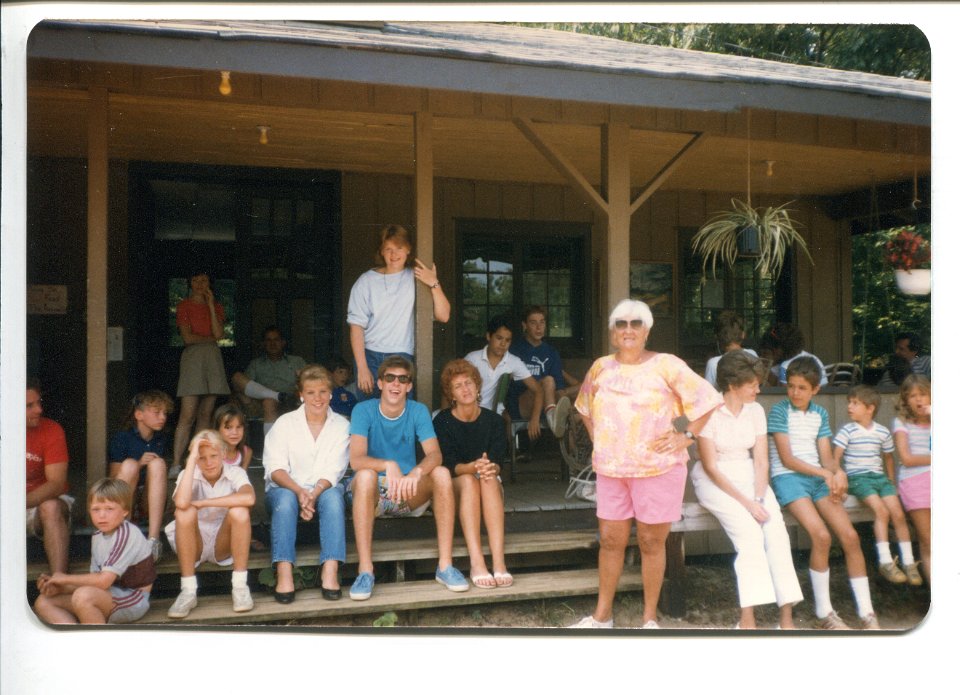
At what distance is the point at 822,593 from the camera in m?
4.24

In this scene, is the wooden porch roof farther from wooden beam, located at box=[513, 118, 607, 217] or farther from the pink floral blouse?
the pink floral blouse

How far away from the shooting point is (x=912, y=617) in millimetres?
4402

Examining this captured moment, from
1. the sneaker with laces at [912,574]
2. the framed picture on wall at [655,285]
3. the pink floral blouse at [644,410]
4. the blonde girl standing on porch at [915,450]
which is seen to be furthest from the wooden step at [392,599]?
the framed picture on wall at [655,285]

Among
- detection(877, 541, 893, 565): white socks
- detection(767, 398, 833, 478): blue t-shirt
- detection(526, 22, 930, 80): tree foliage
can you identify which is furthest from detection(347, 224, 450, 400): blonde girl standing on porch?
detection(526, 22, 930, 80): tree foliage

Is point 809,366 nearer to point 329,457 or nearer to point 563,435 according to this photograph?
point 563,435

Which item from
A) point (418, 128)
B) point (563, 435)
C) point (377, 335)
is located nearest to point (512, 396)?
point (563, 435)

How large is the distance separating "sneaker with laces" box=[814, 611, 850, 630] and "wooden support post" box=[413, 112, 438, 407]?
2.27 metres

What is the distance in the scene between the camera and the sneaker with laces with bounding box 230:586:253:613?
3.90 m

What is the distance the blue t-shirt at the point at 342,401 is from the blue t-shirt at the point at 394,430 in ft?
5.12

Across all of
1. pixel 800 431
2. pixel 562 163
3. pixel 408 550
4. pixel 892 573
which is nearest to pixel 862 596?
pixel 892 573

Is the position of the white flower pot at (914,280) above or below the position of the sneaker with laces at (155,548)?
above

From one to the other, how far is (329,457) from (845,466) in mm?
2709

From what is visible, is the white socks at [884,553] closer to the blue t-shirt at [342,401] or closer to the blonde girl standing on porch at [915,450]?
the blonde girl standing on porch at [915,450]

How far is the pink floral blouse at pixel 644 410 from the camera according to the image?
4074mm
